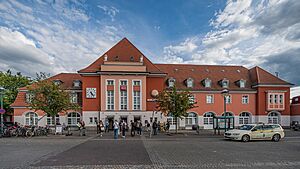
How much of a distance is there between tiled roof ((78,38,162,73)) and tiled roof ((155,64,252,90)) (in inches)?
243

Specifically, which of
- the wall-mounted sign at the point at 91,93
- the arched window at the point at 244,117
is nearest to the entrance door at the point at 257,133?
the arched window at the point at 244,117

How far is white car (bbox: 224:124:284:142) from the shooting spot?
61.0 ft

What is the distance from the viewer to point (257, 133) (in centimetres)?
1897

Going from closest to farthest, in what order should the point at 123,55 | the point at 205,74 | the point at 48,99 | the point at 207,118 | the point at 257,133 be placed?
the point at 257,133 < the point at 48,99 < the point at 123,55 < the point at 207,118 < the point at 205,74

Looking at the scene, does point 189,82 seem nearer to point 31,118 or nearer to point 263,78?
point 263,78

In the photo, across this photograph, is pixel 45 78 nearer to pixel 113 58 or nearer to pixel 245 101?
pixel 113 58

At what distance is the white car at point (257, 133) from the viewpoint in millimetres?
18606

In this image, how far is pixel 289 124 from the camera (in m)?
39.6

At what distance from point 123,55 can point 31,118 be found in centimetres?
1841

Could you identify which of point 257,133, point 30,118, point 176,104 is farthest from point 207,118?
point 30,118

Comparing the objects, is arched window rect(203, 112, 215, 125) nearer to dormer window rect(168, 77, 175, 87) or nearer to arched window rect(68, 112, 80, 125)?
dormer window rect(168, 77, 175, 87)

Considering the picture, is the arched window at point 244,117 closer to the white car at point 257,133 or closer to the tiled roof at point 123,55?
the tiled roof at point 123,55

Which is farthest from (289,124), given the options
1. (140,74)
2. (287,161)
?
(287,161)

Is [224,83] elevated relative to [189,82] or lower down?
lower down
